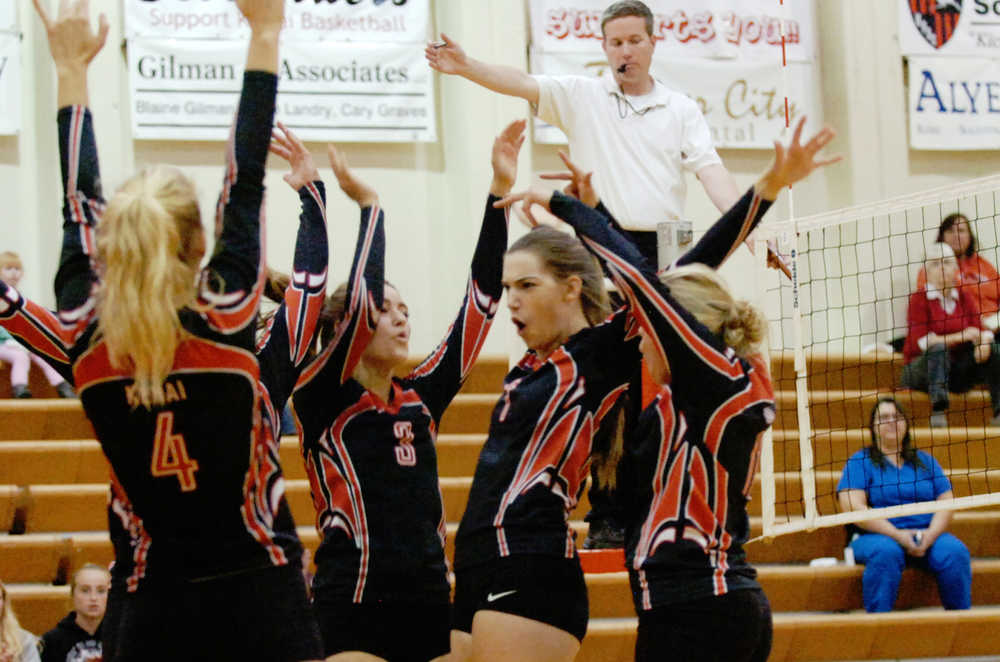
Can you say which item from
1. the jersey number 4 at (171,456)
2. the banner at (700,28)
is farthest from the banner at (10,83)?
the jersey number 4 at (171,456)

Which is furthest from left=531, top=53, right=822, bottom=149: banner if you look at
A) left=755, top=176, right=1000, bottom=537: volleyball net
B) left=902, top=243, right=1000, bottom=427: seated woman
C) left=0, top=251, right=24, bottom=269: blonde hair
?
left=0, top=251, right=24, bottom=269: blonde hair

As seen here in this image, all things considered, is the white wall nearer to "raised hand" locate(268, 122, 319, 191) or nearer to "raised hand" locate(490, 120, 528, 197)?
"raised hand" locate(268, 122, 319, 191)

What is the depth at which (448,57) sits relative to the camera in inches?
184

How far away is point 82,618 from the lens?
19.4 feet

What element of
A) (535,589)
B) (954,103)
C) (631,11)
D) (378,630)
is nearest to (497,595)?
(535,589)

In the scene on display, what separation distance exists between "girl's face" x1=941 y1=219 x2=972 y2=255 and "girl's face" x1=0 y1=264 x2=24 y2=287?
637cm

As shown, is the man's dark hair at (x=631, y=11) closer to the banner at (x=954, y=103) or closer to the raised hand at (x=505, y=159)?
the raised hand at (x=505, y=159)

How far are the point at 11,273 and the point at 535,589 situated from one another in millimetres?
6397

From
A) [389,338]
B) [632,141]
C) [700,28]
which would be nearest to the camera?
[389,338]

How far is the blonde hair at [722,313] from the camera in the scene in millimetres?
3141

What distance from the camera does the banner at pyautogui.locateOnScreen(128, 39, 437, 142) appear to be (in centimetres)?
980

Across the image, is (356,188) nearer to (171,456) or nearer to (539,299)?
(539,299)

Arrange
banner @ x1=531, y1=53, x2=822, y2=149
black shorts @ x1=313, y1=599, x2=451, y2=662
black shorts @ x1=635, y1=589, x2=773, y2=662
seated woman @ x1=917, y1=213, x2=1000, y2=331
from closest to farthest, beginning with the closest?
1. black shorts @ x1=635, y1=589, x2=773, y2=662
2. black shorts @ x1=313, y1=599, x2=451, y2=662
3. seated woman @ x1=917, y1=213, x2=1000, y2=331
4. banner @ x1=531, y1=53, x2=822, y2=149

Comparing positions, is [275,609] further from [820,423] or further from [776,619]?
[820,423]
